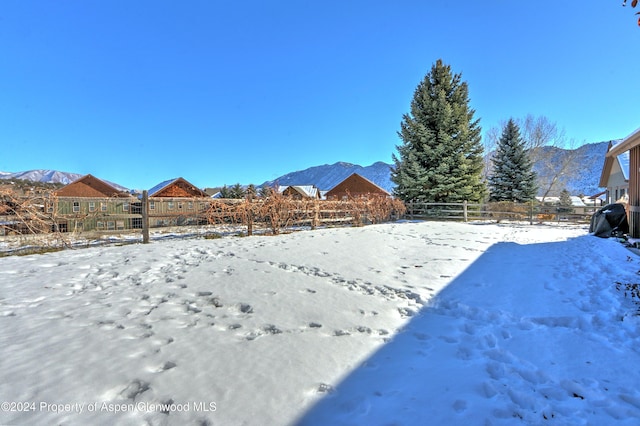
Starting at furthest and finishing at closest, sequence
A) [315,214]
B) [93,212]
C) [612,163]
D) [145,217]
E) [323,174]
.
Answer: [323,174] < [612,163] < [315,214] < [145,217] < [93,212]

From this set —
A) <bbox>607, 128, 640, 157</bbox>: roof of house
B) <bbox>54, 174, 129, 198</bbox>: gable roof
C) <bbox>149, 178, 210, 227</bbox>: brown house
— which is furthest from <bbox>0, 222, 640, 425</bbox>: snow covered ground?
<bbox>54, 174, 129, 198</bbox>: gable roof

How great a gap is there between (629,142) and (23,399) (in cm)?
1161

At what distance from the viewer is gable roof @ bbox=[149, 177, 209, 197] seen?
2684 centimetres

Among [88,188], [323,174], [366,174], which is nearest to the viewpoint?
[88,188]

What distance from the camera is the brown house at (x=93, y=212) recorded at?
6984 millimetres

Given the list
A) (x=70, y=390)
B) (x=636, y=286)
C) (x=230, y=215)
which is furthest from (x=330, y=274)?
(x=230, y=215)

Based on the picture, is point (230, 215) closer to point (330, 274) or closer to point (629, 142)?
point (330, 274)

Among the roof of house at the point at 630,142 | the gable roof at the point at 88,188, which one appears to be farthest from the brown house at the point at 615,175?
the gable roof at the point at 88,188

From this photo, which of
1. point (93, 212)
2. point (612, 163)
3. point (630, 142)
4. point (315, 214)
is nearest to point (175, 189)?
point (315, 214)

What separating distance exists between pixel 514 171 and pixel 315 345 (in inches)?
1023

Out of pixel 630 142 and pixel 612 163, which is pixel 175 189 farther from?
pixel 612 163

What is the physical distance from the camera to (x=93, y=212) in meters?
7.56

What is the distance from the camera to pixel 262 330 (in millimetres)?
2803

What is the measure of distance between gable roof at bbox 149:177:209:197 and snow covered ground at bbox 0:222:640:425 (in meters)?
23.7
